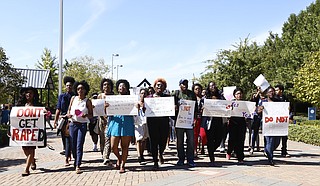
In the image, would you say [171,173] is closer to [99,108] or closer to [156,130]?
[156,130]

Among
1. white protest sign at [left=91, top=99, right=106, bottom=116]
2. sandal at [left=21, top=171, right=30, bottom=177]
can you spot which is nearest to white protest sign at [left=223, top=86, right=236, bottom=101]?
white protest sign at [left=91, top=99, right=106, bottom=116]

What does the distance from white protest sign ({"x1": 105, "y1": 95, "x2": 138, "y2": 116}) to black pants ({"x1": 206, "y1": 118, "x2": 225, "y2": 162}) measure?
2.05 m

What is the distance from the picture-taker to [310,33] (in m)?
37.4

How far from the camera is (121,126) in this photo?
751 cm

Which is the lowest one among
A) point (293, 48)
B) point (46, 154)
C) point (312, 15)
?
point (46, 154)

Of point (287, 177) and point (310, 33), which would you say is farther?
point (310, 33)

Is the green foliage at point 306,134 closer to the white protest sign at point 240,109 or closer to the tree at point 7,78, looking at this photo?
the white protest sign at point 240,109

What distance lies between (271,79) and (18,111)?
3456 cm

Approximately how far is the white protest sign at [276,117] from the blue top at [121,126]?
10.6 feet

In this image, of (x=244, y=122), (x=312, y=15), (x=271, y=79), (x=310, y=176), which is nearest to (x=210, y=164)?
(x=244, y=122)

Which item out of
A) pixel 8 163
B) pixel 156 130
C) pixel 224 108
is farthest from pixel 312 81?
pixel 8 163

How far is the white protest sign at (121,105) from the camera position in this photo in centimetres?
753

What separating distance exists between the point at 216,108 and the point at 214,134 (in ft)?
2.04

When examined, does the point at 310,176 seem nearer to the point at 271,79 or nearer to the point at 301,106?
the point at 271,79
